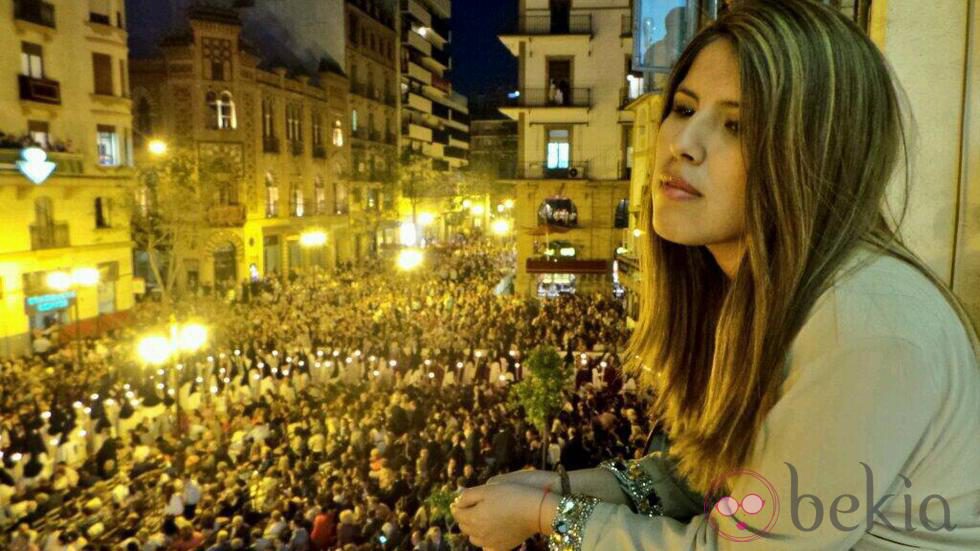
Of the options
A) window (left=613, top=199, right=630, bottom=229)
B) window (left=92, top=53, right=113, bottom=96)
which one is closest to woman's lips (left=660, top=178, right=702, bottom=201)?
window (left=613, top=199, right=630, bottom=229)

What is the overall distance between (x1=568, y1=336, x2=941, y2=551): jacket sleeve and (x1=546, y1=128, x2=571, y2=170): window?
101 feet

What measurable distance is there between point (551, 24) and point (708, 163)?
1239 inches

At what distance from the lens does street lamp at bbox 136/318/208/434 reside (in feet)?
45.3

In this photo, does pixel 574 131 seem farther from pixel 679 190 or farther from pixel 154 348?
pixel 679 190

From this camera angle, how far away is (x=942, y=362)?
104 centimetres

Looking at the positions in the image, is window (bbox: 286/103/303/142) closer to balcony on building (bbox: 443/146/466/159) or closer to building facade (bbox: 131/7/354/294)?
building facade (bbox: 131/7/354/294)

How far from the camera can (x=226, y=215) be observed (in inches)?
1415

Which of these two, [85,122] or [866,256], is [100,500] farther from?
[85,122]

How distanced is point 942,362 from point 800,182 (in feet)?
1.17

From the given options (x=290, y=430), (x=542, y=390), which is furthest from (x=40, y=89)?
(x=542, y=390)

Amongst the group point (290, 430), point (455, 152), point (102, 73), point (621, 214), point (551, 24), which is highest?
point (551, 24)

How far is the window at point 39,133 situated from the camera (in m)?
23.7

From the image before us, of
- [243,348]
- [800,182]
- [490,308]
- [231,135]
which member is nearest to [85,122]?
[231,135]

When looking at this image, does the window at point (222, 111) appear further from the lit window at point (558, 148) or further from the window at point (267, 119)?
the lit window at point (558, 148)
